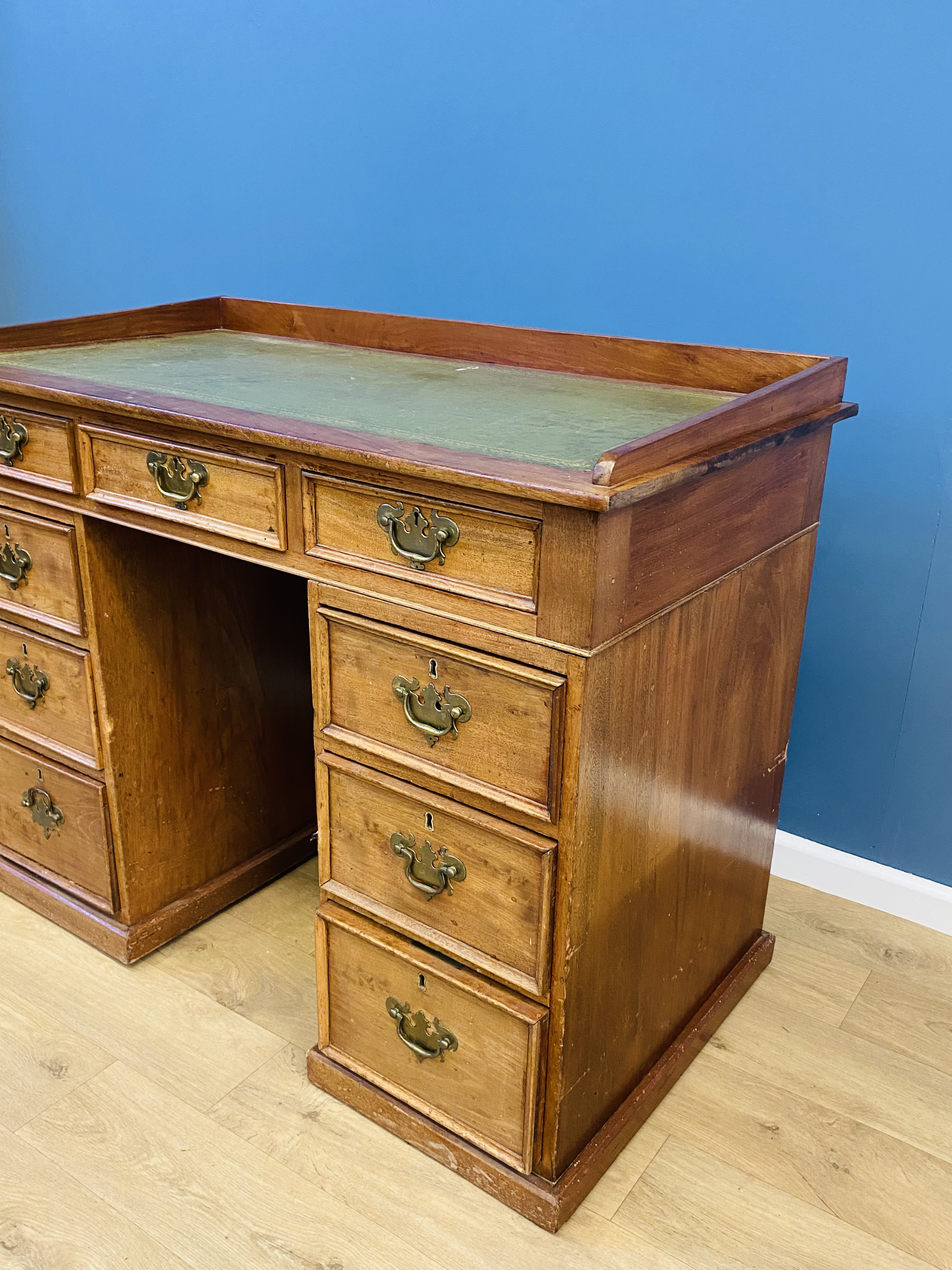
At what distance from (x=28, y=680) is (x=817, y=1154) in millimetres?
1317

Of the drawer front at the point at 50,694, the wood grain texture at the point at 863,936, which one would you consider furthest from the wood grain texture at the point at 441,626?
the wood grain texture at the point at 863,936

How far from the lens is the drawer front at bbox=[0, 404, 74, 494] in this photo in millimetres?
1451

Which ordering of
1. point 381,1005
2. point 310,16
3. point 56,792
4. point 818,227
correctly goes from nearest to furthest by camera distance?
1. point 381,1005
2. point 818,227
3. point 56,792
4. point 310,16

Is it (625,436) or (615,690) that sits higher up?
(625,436)

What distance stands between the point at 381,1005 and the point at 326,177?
1.57 metres

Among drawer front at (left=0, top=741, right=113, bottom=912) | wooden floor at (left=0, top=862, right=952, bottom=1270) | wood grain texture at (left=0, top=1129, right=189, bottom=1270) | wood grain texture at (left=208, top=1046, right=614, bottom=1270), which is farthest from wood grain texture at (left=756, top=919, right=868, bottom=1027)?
drawer front at (left=0, top=741, right=113, bottom=912)

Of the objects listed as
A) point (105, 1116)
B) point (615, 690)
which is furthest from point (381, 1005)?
point (615, 690)

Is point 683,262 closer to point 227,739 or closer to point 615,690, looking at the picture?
point 615,690

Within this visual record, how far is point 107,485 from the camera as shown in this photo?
1423 mm

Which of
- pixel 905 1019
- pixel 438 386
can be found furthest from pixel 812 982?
pixel 438 386

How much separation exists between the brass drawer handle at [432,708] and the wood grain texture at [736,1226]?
2.12ft

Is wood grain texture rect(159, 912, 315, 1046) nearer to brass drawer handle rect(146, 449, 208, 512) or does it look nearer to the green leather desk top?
brass drawer handle rect(146, 449, 208, 512)

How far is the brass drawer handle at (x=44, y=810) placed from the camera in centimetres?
174

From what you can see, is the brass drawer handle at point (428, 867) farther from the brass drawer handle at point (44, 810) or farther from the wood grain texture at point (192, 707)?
the brass drawer handle at point (44, 810)
